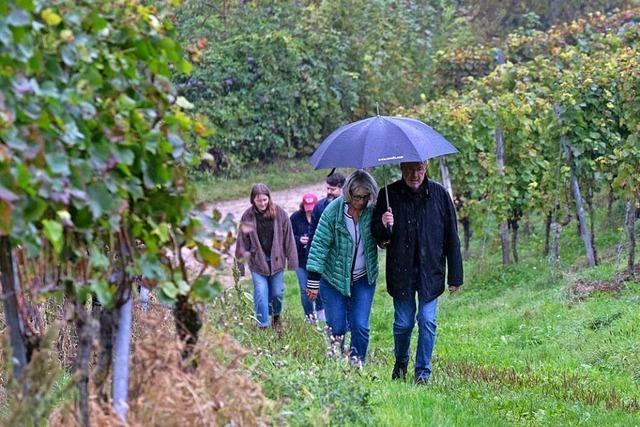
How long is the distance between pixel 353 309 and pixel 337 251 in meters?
0.47

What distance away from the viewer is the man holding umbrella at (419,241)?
286 inches

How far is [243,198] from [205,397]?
17008 mm

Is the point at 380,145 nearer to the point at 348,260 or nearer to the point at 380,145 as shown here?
the point at 380,145

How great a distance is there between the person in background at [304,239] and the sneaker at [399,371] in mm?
3076

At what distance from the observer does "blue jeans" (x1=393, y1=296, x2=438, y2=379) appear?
7332 millimetres

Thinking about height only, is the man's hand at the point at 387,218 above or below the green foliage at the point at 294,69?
below

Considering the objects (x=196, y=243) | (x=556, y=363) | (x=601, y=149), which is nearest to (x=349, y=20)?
(x=601, y=149)

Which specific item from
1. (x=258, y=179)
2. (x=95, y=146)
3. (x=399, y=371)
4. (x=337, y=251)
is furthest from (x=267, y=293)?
(x=258, y=179)

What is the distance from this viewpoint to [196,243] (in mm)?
3605

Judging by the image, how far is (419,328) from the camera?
7375 millimetres

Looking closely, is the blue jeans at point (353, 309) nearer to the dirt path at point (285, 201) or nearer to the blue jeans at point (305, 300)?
the blue jeans at point (305, 300)

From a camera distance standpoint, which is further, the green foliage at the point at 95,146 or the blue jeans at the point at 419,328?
the blue jeans at the point at 419,328

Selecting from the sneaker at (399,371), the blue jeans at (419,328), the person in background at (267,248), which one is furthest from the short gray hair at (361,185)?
the person in background at (267,248)

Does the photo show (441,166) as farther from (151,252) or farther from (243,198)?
(151,252)
